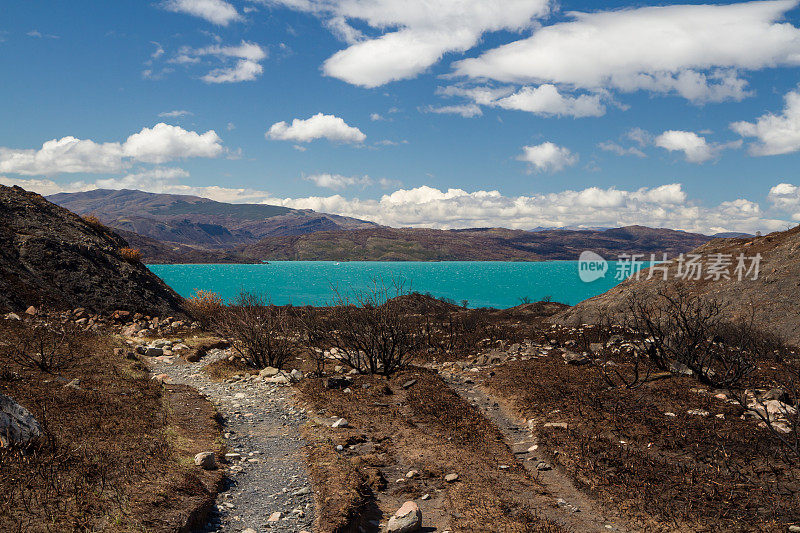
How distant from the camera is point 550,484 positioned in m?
8.33

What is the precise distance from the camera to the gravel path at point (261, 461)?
7.01m

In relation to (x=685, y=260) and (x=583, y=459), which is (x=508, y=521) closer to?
(x=583, y=459)

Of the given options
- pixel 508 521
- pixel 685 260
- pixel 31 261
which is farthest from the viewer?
pixel 685 260

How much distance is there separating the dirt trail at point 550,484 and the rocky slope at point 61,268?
24.6 metres

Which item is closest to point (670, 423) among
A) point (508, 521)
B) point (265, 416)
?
point (508, 521)

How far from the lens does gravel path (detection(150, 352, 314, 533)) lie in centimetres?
701

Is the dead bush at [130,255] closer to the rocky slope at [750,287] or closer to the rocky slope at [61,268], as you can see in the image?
the rocky slope at [61,268]

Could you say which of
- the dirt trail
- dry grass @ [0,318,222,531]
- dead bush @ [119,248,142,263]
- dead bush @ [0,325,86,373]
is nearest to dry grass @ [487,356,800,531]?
the dirt trail

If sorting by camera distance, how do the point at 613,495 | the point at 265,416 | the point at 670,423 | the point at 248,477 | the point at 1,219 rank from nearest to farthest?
the point at 613,495, the point at 248,477, the point at 670,423, the point at 265,416, the point at 1,219

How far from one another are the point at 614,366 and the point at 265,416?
12.0 meters

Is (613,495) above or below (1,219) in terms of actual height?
below

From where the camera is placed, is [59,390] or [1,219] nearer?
[59,390]

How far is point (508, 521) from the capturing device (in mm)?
6809

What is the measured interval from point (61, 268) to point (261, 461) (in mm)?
27572
